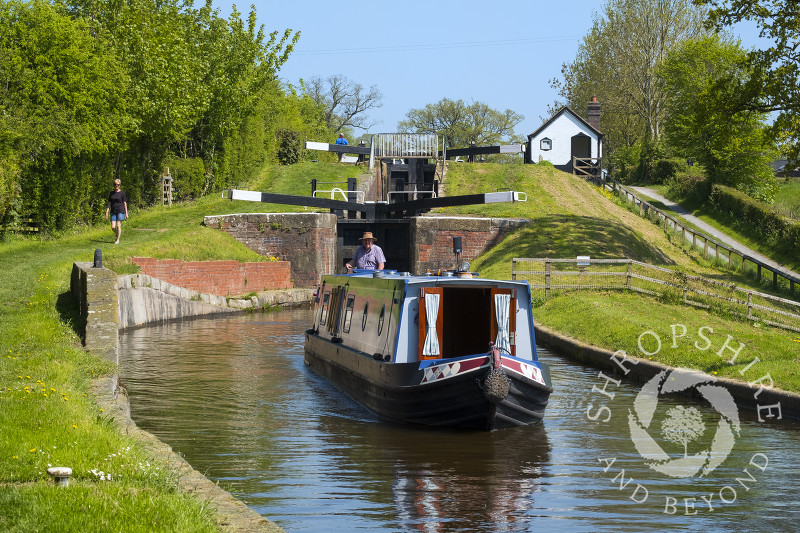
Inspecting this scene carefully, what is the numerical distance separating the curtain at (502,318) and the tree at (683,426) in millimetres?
2351

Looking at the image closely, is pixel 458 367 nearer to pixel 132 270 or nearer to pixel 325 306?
pixel 325 306

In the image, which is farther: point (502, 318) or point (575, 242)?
point (575, 242)

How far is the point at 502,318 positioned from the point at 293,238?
2282cm

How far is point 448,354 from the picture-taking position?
1398 cm

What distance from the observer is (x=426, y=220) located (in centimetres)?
3488

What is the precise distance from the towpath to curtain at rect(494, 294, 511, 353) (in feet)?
89.4

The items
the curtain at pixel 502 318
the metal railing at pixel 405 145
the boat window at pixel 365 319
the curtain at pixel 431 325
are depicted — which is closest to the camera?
the curtain at pixel 431 325

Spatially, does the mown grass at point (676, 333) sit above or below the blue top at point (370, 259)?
below

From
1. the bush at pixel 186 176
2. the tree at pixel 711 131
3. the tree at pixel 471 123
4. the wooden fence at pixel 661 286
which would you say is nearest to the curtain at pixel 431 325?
the wooden fence at pixel 661 286

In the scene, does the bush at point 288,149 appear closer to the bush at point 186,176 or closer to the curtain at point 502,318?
the bush at point 186,176

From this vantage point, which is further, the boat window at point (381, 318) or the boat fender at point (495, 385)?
the boat window at point (381, 318)

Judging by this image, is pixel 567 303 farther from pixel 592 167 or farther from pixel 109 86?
pixel 592 167

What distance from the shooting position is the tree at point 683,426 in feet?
39.6

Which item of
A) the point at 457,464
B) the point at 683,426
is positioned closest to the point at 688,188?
the point at 683,426
